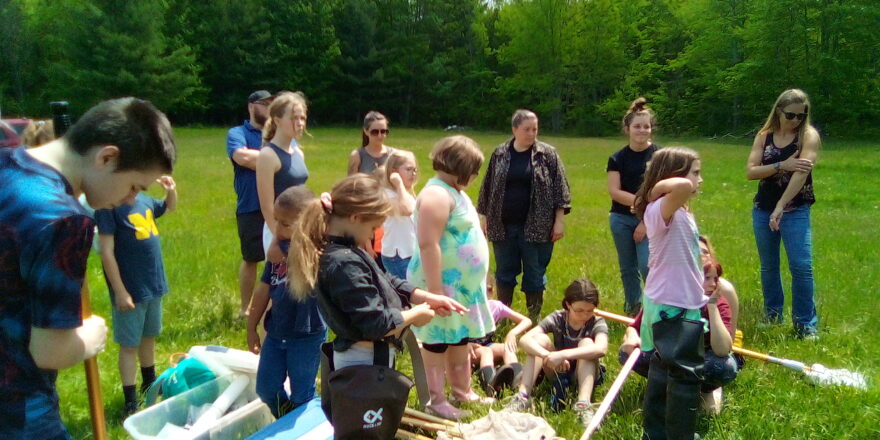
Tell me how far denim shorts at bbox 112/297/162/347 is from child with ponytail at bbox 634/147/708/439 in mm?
3066

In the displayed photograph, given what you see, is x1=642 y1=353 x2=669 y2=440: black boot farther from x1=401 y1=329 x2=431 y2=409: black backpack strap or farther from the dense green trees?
the dense green trees

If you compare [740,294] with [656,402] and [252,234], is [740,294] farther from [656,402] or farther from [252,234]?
[252,234]

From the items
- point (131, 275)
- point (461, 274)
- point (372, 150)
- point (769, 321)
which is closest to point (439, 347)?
point (461, 274)

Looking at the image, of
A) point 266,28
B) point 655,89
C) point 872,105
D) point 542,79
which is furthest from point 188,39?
point 872,105

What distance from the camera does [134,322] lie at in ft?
13.3

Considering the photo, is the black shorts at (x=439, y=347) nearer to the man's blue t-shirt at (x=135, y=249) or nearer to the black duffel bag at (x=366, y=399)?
the black duffel bag at (x=366, y=399)

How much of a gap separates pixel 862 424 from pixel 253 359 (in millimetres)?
3613

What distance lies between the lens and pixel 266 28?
164 feet

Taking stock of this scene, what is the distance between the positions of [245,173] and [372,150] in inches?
48.3

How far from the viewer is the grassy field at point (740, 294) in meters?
3.80

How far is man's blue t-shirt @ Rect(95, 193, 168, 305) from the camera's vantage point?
3.96 m

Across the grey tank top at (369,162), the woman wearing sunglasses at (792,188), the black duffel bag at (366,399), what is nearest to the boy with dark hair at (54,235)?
the black duffel bag at (366,399)

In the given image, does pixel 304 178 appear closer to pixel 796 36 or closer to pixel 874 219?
pixel 874 219

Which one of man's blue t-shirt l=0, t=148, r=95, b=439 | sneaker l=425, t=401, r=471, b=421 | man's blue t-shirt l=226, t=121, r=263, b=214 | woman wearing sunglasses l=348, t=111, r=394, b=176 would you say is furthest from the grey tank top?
man's blue t-shirt l=0, t=148, r=95, b=439
